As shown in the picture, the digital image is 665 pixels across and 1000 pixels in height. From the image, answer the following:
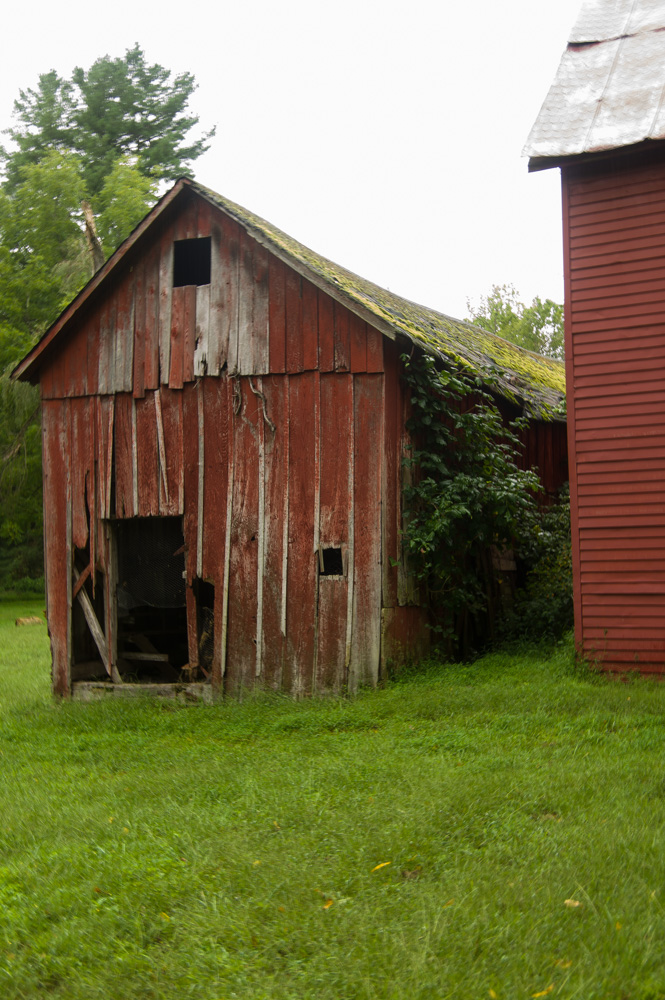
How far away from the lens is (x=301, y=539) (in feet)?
36.2

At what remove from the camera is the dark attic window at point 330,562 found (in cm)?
1090

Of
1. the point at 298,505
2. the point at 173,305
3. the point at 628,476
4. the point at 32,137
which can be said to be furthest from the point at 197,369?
the point at 32,137

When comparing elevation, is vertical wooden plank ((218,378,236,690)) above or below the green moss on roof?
below

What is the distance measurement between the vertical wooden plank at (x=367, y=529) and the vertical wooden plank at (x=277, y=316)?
1.05 m

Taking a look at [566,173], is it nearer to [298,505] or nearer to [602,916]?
[298,505]

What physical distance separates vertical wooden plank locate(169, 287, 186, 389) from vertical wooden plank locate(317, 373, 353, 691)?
2056 millimetres

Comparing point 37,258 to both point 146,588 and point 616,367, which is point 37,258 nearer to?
point 146,588

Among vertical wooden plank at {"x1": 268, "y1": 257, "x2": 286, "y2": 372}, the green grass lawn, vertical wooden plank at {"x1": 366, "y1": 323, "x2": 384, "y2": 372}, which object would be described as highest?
vertical wooden plank at {"x1": 268, "y1": 257, "x2": 286, "y2": 372}

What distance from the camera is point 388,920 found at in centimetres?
484

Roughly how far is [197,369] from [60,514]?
290cm

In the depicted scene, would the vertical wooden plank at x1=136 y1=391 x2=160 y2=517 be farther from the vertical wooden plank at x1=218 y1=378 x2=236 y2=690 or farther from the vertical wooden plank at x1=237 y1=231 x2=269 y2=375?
the vertical wooden plank at x1=237 y1=231 x2=269 y2=375


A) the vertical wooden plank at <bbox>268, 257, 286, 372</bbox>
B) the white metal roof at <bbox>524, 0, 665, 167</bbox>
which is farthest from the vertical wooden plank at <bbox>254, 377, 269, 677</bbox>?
the white metal roof at <bbox>524, 0, 665, 167</bbox>

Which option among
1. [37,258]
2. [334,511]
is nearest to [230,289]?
[334,511]

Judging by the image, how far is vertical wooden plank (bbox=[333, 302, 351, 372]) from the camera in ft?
35.7
